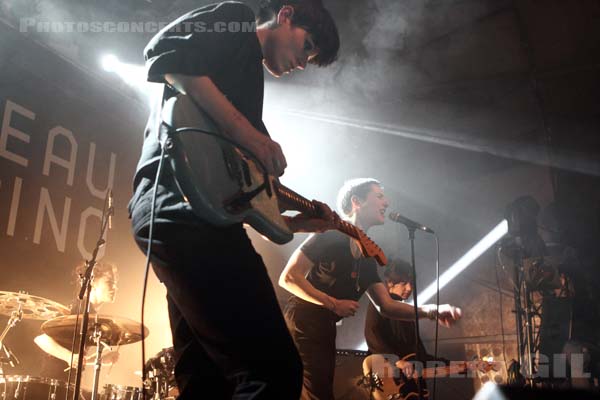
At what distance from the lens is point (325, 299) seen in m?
3.56

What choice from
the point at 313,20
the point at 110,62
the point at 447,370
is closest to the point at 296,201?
the point at 313,20

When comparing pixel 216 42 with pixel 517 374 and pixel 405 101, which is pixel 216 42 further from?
pixel 405 101

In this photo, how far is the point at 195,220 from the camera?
57.6 inches

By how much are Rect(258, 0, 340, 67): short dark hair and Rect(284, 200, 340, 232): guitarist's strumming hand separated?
2.12 feet

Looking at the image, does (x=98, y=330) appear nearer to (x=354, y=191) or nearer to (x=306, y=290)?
(x=306, y=290)

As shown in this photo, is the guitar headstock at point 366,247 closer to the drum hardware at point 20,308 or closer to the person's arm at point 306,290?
the person's arm at point 306,290

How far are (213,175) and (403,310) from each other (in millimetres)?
2846

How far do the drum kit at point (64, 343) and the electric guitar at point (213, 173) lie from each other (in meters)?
2.53

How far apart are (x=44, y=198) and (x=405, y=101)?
459cm

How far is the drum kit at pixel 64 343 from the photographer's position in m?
3.90

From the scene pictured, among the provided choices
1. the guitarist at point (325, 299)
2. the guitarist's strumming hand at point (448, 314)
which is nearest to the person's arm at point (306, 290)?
the guitarist at point (325, 299)

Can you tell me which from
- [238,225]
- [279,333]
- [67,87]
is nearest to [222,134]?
[238,225]

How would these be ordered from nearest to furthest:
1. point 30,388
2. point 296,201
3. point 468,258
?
point 296,201 → point 30,388 → point 468,258

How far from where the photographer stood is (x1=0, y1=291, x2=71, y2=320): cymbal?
412cm
